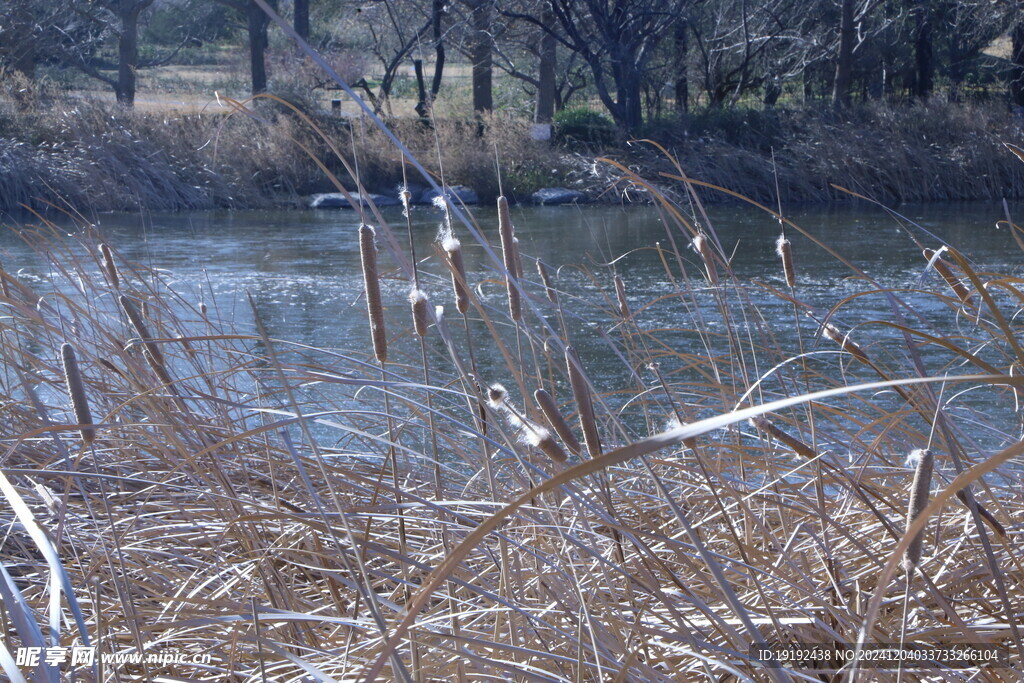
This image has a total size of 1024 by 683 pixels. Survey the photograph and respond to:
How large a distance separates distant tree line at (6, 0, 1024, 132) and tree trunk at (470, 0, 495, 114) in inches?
1.7

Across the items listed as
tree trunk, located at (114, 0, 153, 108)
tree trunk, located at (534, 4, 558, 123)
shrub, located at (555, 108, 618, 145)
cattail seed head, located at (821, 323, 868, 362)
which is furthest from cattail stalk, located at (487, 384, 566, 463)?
tree trunk, located at (114, 0, 153, 108)

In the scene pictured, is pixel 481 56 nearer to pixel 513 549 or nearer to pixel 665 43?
pixel 665 43

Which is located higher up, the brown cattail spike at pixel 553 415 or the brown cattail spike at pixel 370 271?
the brown cattail spike at pixel 370 271

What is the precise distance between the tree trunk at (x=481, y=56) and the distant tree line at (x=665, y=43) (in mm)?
44

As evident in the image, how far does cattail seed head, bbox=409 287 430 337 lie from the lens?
1271 millimetres

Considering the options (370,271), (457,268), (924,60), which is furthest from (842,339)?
(924,60)

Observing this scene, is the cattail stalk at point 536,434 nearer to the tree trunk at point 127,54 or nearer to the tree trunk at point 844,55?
the tree trunk at point 844,55

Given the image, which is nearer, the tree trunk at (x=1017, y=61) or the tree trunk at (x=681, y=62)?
the tree trunk at (x=1017, y=61)

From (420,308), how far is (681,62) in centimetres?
2214

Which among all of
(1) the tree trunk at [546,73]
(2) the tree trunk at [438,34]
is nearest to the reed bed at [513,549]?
(2) the tree trunk at [438,34]

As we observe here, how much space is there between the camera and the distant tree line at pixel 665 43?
19.2 meters

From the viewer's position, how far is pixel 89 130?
15031 mm

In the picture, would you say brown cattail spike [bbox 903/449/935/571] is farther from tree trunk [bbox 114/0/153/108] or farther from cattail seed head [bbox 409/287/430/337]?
tree trunk [bbox 114/0/153/108]

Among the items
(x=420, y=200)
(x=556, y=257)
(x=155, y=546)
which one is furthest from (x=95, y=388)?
(x=420, y=200)
